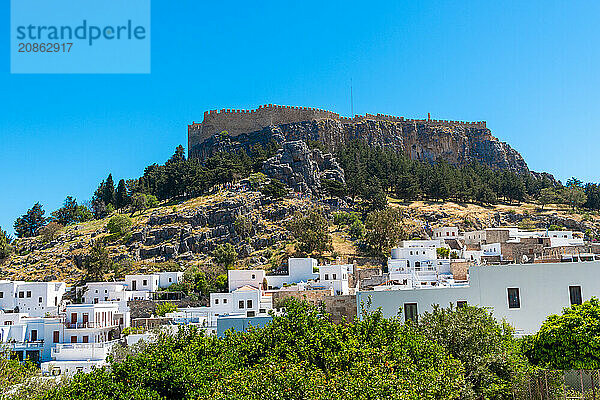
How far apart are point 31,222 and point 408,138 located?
54962mm

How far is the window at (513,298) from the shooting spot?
21.5 metres

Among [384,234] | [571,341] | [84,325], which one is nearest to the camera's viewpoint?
[571,341]

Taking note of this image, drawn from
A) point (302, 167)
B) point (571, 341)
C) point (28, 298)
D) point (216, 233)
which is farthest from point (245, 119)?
point (571, 341)

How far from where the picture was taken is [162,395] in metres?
14.3

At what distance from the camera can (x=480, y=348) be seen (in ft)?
50.6

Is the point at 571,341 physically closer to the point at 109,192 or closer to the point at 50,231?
the point at 50,231

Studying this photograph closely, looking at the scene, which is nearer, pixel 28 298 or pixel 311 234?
pixel 28 298

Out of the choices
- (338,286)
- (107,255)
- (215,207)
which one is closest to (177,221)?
(215,207)

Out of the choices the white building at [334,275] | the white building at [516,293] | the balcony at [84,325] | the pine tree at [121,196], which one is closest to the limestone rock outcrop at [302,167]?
the pine tree at [121,196]

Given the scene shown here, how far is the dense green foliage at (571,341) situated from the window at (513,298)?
14.3 ft

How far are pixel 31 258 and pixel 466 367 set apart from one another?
56664 millimetres

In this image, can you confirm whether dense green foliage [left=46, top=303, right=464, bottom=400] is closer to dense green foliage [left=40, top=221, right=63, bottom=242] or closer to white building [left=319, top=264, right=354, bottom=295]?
white building [left=319, top=264, right=354, bottom=295]

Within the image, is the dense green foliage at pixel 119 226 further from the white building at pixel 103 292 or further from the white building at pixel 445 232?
the white building at pixel 445 232

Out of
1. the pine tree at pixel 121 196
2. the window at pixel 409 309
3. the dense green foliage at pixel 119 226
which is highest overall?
the pine tree at pixel 121 196
